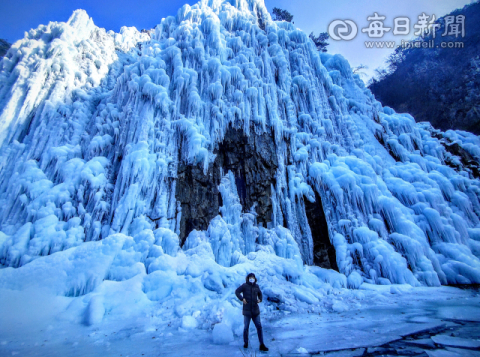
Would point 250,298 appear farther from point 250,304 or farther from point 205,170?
point 205,170

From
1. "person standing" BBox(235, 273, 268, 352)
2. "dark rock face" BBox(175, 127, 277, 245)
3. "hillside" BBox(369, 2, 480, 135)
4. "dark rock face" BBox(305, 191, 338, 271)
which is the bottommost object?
"person standing" BBox(235, 273, 268, 352)

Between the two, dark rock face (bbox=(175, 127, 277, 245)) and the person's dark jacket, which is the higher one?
dark rock face (bbox=(175, 127, 277, 245))

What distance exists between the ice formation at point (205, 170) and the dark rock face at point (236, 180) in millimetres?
298

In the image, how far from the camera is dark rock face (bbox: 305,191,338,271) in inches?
350

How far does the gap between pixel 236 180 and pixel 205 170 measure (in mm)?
1401

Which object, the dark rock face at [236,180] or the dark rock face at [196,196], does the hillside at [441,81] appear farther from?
the dark rock face at [196,196]

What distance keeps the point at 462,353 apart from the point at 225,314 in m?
3.71

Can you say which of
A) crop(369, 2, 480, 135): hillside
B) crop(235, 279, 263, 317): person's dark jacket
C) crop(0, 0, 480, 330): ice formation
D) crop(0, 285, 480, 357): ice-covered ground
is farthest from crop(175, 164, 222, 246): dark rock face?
crop(369, 2, 480, 135): hillside

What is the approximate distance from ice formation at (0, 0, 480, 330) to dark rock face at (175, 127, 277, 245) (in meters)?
0.30

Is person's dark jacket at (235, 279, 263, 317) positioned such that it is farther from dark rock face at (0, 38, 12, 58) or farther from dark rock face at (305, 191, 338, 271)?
dark rock face at (0, 38, 12, 58)

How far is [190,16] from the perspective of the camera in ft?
41.7

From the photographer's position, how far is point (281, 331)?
4121 millimetres

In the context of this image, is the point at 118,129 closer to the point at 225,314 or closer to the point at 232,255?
the point at 232,255

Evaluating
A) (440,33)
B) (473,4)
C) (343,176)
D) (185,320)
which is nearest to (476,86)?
(440,33)
